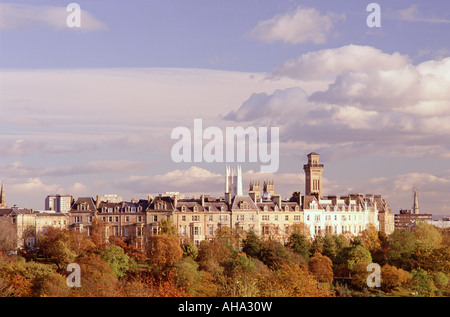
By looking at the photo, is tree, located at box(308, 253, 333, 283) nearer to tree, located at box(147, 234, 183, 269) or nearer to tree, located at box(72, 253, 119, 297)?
tree, located at box(147, 234, 183, 269)

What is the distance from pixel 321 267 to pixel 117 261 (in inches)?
809

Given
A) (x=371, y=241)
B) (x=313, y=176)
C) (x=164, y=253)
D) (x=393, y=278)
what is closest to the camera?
(x=393, y=278)

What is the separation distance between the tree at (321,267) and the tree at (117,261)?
1829cm

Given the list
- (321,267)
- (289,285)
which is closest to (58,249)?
(321,267)

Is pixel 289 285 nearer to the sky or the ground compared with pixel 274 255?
nearer to the ground

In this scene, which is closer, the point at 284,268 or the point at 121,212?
the point at 284,268

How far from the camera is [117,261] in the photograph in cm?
6944

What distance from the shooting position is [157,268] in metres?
69.7

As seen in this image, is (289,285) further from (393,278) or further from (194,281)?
(393,278)

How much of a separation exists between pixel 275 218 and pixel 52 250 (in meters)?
41.1

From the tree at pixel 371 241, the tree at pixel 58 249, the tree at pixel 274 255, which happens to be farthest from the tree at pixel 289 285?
the tree at pixel 371 241

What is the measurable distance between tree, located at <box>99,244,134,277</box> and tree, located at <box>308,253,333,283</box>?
18292 mm
